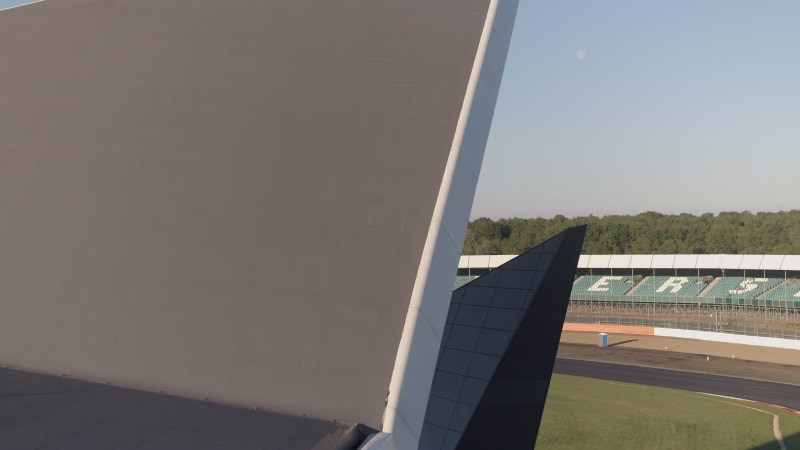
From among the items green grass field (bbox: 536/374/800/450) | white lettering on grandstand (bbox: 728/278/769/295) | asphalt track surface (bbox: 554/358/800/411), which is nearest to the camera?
green grass field (bbox: 536/374/800/450)

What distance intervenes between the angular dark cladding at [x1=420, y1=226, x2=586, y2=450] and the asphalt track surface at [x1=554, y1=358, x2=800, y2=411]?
21.9 meters

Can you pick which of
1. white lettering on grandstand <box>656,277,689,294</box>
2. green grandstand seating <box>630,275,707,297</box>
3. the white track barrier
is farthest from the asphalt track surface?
white lettering on grandstand <box>656,277,689,294</box>

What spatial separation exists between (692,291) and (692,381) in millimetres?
32598

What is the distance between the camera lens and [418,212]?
7848mm

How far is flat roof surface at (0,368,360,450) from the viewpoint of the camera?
19.8ft

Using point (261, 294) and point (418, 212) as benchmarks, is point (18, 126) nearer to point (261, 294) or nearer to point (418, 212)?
point (261, 294)

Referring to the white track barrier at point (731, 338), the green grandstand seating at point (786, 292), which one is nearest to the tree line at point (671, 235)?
the green grandstand seating at point (786, 292)

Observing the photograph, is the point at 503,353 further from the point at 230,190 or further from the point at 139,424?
the point at 139,424

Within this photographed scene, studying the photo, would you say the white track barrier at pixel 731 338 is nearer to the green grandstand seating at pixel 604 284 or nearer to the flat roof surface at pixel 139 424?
the green grandstand seating at pixel 604 284

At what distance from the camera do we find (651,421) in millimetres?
27312

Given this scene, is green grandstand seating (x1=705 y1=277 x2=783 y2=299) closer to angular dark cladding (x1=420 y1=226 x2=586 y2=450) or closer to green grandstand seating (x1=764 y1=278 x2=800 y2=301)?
green grandstand seating (x1=764 y1=278 x2=800 y2=301)

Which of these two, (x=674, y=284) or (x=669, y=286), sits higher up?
(x=674, y=284)

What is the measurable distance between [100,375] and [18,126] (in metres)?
5.32

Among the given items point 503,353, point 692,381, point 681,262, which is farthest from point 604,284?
point 503,353
